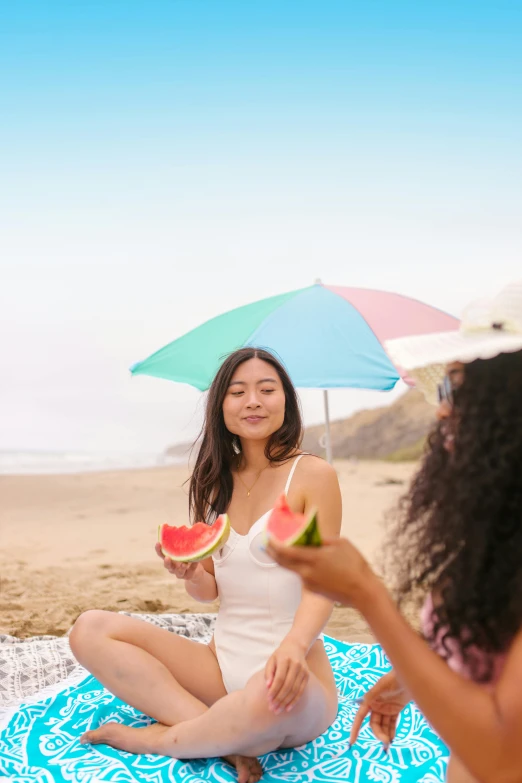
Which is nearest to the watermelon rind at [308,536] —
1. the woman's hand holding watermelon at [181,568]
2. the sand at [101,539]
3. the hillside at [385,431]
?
the sand at [101,539]

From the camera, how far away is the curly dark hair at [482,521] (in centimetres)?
185

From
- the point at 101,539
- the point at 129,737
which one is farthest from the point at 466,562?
the point at 101,539

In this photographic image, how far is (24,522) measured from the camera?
15195 mm

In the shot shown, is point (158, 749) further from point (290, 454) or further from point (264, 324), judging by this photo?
point (264, 324)

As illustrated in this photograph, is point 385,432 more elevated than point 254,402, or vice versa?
point 254,402

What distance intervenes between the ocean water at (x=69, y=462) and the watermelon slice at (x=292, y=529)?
81.9ft

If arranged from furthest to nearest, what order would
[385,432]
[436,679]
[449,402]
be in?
[385,432]
[449,402]
[436,679]

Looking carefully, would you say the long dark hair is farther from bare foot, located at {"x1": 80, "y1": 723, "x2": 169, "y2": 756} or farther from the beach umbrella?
the beach umbrella

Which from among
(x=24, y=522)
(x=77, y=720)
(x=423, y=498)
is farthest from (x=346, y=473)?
(x=423, y=498)

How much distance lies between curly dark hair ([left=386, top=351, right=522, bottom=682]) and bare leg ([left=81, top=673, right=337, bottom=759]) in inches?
57.2

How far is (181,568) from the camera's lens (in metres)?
3.52

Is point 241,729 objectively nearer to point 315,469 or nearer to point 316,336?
point 315,469

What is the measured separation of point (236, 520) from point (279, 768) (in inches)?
44.8

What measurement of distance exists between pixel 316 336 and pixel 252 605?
3150 millimetres
